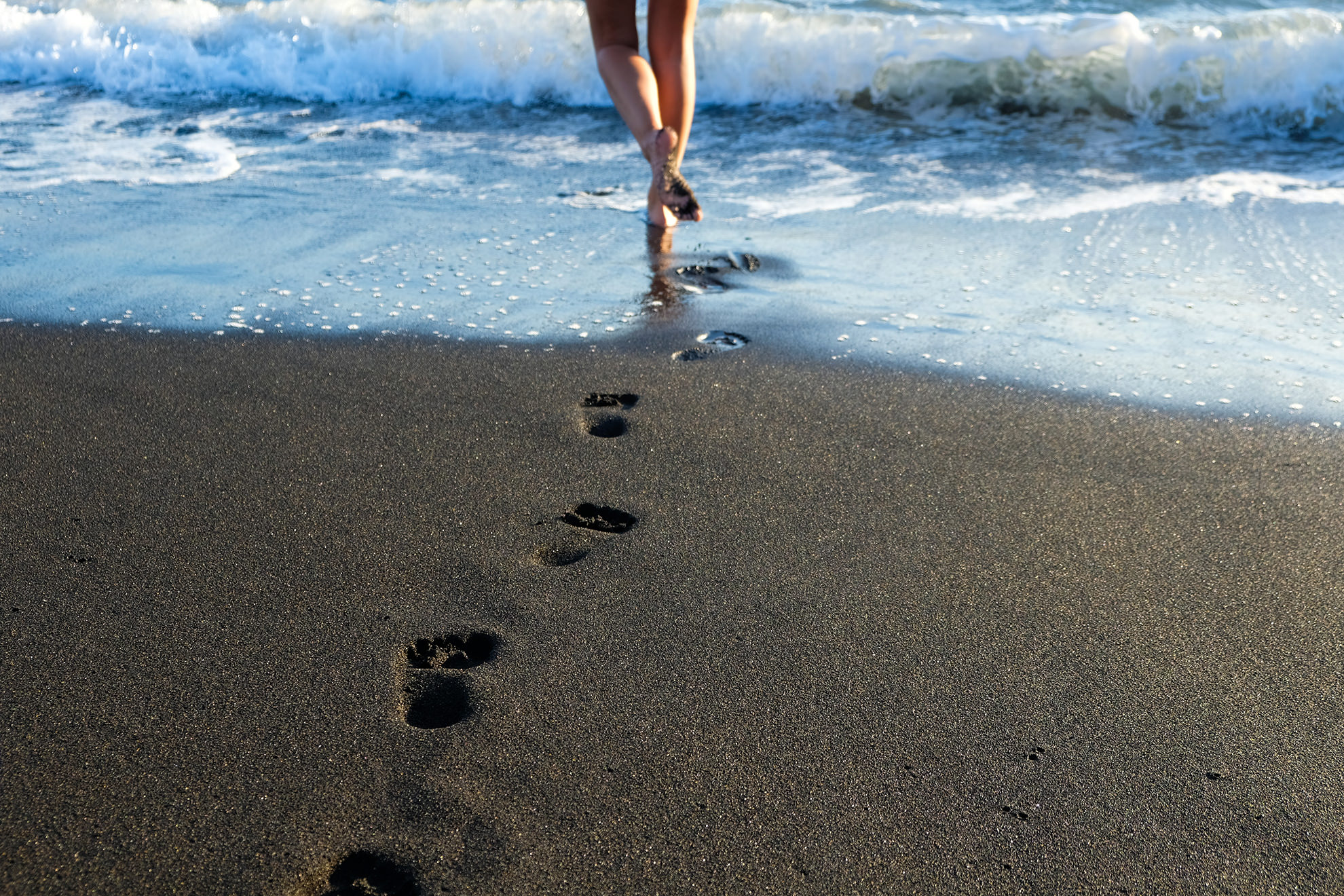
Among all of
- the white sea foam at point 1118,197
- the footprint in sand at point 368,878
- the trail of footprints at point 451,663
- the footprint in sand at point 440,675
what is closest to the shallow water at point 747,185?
the white sea foam at point 1118,197

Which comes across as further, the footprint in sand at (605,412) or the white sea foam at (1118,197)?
the white sea foam at (1118,197)

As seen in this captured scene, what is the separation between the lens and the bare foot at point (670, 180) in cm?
320

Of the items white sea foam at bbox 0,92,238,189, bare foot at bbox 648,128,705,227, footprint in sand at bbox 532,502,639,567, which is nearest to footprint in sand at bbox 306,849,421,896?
footprint in sand at bbox 532,502,639,567

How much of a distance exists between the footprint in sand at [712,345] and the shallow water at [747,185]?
0.06 metres

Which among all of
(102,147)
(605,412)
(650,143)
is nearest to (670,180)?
(650,143)

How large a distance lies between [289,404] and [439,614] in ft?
2.97

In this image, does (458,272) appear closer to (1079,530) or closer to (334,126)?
(1079,530)

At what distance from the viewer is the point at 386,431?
7.41 feet

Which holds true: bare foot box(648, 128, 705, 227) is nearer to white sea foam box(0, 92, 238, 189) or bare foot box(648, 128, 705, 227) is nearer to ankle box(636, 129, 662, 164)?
ankle box(636, 129, 662, 164)

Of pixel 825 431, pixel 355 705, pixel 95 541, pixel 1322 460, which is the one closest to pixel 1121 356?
pixel 1322 460

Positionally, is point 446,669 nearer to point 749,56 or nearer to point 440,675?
point 440,675

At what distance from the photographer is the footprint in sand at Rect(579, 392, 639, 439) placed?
2.30m

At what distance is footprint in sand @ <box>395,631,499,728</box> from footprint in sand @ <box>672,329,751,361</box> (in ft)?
3.87

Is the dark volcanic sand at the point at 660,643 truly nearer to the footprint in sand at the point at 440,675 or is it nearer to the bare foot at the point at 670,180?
the footprint in sand at the point at 440,675
